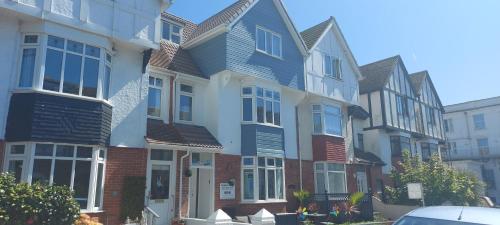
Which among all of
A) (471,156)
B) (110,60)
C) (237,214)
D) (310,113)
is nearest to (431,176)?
(310,113)

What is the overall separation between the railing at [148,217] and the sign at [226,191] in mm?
3551

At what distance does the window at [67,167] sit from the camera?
12.0m

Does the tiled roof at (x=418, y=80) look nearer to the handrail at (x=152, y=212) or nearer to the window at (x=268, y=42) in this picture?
the window at (x=268, y=42)

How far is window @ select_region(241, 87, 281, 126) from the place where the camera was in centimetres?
1878

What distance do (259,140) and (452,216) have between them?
13134 millimetres

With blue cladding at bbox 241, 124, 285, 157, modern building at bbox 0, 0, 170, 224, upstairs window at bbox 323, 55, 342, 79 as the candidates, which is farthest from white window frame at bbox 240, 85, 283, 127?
modern building at bbox 0, 0, 170, 224

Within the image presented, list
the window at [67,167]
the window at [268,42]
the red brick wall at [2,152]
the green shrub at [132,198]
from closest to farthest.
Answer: the red brick wall at [2,152] < the window at [67,167] < the green shrub at [132,198] < the window at [268,42]

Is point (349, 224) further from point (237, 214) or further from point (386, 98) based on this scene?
point (386, 98)

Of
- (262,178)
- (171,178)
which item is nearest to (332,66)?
(262,178)

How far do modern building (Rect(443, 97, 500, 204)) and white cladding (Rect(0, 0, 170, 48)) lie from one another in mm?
40465

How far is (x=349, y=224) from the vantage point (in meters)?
18.4

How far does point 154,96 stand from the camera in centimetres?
1677

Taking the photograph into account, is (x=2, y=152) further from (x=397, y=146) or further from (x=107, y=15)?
(x=397, y=146)

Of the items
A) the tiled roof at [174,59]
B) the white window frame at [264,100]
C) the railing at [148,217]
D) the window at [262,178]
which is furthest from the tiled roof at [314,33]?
the railing at [148,217]
